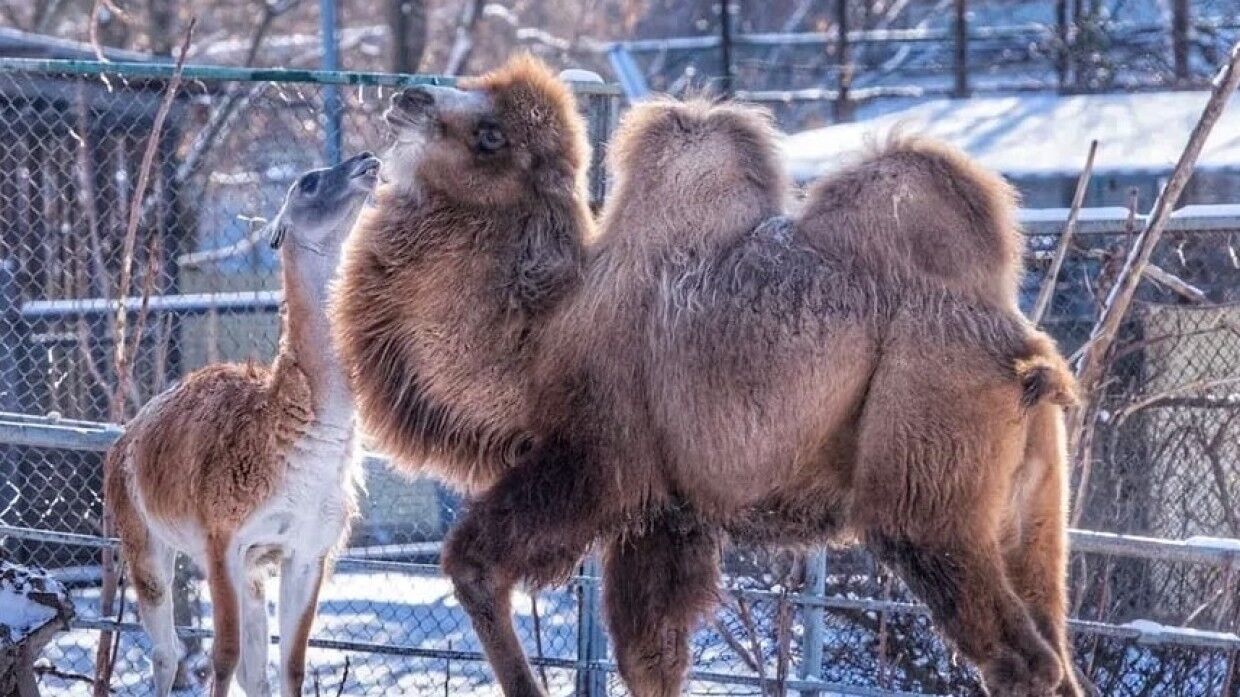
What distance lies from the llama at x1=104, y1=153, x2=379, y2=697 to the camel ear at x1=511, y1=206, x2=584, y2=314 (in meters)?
1.00

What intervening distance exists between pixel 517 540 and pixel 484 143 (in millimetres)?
1129

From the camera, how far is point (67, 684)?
7562 mm

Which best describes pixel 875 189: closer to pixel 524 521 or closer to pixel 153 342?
pixel 524 521

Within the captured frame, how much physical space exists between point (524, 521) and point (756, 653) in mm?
1442

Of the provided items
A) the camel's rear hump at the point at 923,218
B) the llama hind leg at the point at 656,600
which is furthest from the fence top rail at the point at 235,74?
the llama hind leg at the point at 656,600

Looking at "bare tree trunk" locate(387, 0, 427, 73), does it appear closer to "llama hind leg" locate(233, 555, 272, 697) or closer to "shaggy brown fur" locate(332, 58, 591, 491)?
"llama hind leg" locate(233, 555, 272, 697)

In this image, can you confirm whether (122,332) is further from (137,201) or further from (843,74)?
(843,74)

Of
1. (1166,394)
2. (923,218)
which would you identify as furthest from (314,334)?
(1166,394)

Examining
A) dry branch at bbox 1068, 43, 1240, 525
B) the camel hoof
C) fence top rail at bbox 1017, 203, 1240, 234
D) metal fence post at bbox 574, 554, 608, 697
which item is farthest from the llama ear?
the camel hoof

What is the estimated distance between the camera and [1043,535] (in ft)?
16.0

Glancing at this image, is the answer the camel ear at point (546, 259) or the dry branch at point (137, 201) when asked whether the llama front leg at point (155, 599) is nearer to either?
the dry branch at point (137, 201)

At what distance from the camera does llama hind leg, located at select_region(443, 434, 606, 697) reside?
4734 millimetres

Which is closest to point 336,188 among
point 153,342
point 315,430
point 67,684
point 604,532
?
point 315,430

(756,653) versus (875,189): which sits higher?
(875,189)
